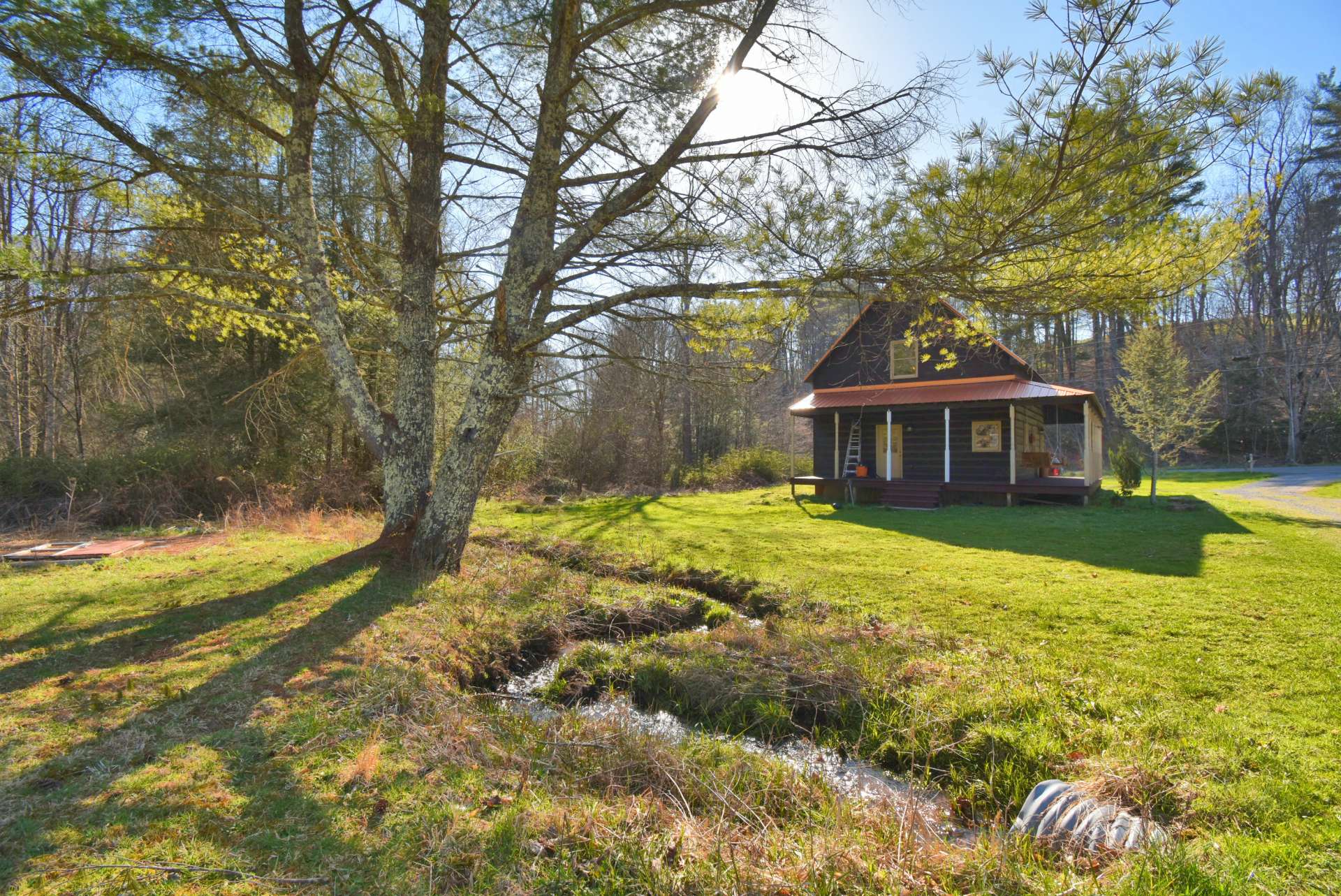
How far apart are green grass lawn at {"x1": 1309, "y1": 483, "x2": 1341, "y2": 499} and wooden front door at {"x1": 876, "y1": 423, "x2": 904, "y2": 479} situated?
10105mm

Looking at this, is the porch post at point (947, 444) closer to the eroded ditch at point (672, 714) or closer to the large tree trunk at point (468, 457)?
the eroded ditch at point (672, 714)

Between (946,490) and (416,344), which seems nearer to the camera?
(416,344)

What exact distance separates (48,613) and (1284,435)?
4166 centimetres

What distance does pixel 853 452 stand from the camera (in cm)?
1720

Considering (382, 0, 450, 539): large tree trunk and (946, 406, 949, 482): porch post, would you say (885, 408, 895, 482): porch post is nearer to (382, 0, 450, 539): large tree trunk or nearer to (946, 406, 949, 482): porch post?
(946, 406, 949, 482): porch post

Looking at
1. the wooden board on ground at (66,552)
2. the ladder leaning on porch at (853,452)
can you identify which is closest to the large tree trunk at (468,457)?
the wooden board on ground at (66,552)

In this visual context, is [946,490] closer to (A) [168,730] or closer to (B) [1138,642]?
(B) [1138,642]

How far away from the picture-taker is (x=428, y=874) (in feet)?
7.50

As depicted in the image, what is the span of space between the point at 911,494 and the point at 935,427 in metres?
2.37

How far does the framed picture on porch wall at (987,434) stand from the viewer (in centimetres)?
1546

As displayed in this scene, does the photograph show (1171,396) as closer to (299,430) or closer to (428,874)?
(428,874)

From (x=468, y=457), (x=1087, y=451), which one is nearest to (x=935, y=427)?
(x=1087, y=451)

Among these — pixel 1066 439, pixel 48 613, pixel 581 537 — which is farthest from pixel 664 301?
pixel 1066 439

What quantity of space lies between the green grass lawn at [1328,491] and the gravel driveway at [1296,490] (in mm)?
170
